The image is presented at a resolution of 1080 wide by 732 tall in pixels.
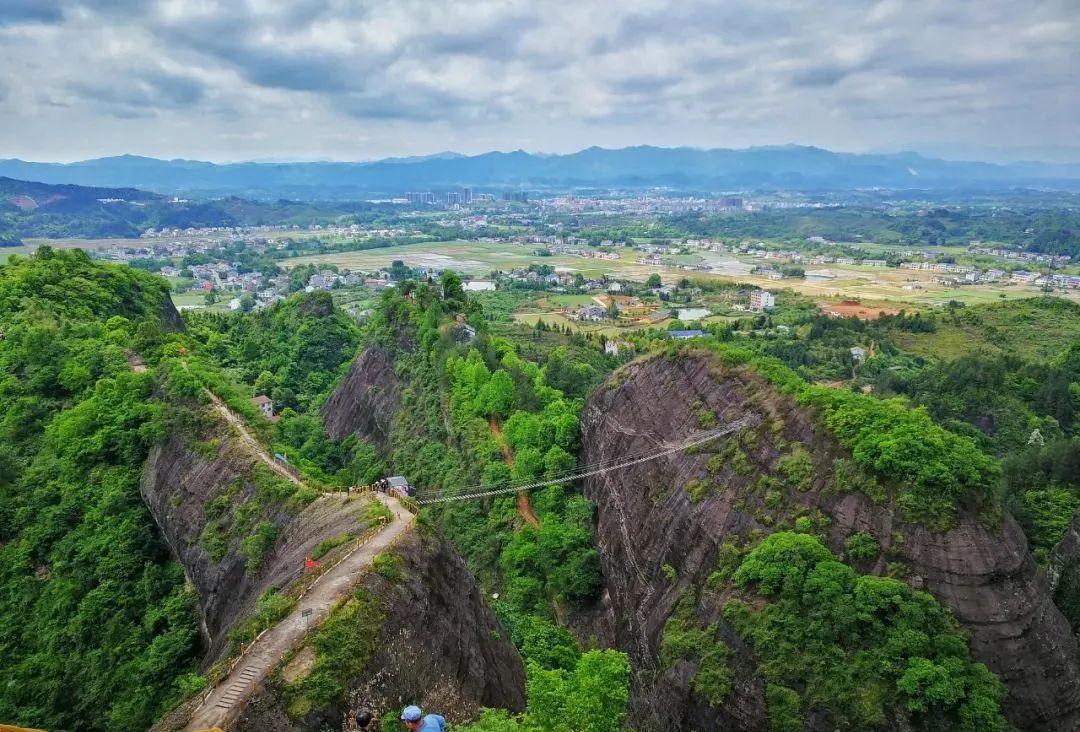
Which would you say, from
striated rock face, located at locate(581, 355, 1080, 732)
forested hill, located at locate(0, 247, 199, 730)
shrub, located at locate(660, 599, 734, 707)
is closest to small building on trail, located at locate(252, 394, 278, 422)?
forested hill, located at locate(0, 247, 199, 730)

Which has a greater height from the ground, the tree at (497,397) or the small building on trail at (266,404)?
the tree at (497,397)

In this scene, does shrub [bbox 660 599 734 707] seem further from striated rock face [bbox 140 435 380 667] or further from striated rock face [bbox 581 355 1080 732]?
striated rock face [bbox 140 435 380 667]

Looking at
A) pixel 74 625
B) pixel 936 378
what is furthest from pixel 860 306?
pixel 74 625

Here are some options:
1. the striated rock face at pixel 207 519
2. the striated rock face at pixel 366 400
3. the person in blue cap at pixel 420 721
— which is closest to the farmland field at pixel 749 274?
the striated rock face at pixel 366 400

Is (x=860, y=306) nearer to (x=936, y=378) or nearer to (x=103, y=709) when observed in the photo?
(x=936, y=378)

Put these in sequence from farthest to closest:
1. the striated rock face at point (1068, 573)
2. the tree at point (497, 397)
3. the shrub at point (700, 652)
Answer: the tree at point (497, 397), the striated rock face at point (1068, 573), the shrub at point (700, 652)

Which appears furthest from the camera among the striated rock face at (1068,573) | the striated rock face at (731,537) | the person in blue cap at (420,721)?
the striated rock face at (1068,573)

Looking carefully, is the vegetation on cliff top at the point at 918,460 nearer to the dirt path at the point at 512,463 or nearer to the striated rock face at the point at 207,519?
the striated rock face at the point at 207,519
